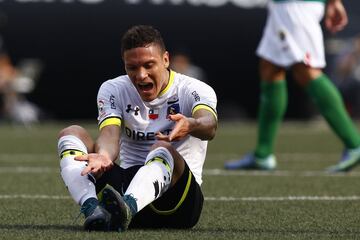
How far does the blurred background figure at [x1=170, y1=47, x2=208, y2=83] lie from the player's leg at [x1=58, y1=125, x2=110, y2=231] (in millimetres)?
12505

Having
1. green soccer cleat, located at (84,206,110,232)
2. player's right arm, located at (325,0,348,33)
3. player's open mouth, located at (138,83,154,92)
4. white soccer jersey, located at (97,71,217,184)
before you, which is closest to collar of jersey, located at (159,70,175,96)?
white soccer jersey, located at (97,71,217,184)

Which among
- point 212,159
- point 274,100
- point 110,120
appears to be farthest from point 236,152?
point 110,120

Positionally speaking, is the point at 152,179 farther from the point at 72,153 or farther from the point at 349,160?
the point at 349,160

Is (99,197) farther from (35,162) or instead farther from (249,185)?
(35,162)

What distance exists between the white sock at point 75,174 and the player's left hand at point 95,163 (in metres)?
0.13

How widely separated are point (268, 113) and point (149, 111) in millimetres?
3746

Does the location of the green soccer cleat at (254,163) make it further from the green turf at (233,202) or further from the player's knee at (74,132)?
the player's knee at (74,132)

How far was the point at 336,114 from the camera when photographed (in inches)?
314

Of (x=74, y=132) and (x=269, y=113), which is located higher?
(x=74, y=132)

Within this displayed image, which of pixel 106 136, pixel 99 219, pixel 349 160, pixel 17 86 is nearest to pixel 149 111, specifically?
pixel 106 136

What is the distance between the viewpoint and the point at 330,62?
18.7 meters

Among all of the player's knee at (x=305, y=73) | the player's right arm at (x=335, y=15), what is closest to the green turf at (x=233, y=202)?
the player's knee at (x=305, y=73)

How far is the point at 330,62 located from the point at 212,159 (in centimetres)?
959

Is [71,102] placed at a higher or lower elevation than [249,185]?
lower
